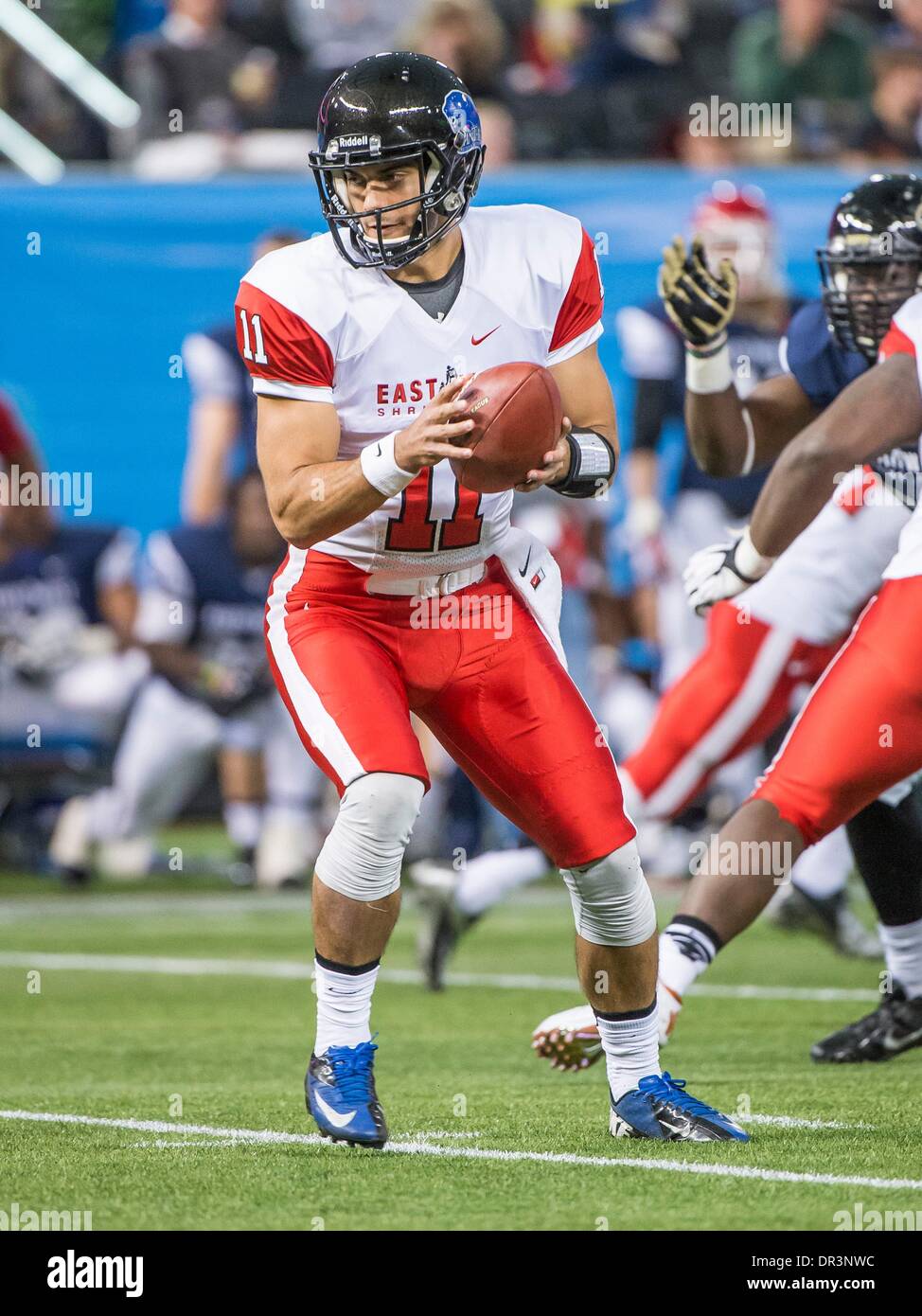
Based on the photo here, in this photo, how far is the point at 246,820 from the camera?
888 cm

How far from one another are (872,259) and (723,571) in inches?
31.7

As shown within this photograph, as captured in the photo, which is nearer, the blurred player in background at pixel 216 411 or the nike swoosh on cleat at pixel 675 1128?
the nike swoosh on cleat at pixel 675 1128

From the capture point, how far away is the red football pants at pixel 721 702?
17.9ft

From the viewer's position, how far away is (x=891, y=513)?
526 cm

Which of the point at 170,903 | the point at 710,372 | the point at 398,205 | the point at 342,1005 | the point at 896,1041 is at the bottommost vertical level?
the point at 170,903

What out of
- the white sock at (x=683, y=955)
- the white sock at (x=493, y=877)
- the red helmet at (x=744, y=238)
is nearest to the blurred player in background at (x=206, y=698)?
the red helmet at (x=744, y=238)

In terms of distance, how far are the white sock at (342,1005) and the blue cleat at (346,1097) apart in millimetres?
17

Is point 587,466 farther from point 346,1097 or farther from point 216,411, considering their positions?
point 216,411

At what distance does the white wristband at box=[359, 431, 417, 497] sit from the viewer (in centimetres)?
347

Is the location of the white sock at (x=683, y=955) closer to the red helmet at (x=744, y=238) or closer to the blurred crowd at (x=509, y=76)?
the red helmet at (x=744, y=238)

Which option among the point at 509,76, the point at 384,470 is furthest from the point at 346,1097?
the point at 509,76
